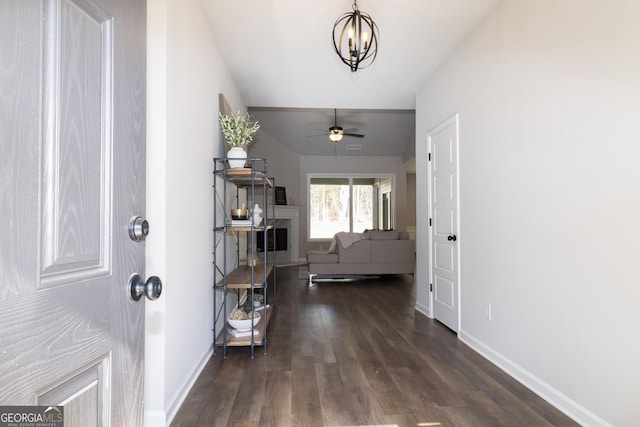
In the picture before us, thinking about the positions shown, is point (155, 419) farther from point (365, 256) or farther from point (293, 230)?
point (293, 230)

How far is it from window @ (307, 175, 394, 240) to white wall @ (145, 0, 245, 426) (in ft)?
21.3

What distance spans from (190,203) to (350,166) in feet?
24.1

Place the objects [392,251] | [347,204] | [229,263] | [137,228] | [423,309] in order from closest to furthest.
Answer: [137,228]
[229,263]
[423,309]
[392,251]
[347,204]

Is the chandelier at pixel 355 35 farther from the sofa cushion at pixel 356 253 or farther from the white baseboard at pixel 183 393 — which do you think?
the sofa cushion at pixel 356 253

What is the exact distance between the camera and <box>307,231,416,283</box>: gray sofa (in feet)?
19.4

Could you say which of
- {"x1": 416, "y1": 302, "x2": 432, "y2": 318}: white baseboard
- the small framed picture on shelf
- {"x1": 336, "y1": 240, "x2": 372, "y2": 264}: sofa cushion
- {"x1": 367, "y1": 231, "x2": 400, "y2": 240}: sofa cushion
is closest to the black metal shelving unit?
{"x1": 416, "y1": 302, "x2": 432, "y2": 318}: white baseboard

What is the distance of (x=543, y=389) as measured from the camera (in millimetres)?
2035

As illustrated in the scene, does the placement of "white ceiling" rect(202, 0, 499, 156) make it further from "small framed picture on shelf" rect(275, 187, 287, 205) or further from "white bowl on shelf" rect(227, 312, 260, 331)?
"small framed picture on shelf" rect(275, 187, 287, 205)

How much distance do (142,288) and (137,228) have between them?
15 cm

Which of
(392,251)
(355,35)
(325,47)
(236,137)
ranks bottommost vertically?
(392,251)

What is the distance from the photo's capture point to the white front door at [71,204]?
0.50 m

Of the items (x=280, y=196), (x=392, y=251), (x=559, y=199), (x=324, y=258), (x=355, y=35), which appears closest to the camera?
(x=559, y=199)

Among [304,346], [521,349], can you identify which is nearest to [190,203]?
[304,346]

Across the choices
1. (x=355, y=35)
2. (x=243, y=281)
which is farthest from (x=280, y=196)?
(x=355, y=35)
